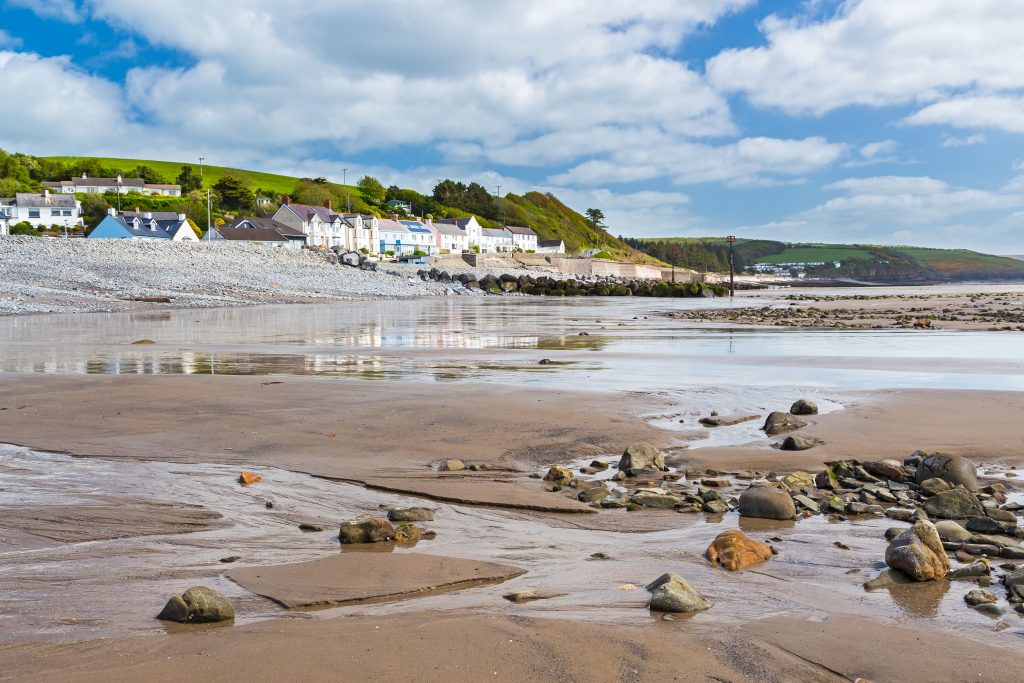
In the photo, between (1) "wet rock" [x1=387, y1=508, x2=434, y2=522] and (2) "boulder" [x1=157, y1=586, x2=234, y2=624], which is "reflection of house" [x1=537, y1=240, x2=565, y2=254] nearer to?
(1) "wet rock" [x1=387, y1=508, x2=434, y2=522]

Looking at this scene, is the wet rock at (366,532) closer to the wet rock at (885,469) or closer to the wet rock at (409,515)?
the wet rock at (409,515)

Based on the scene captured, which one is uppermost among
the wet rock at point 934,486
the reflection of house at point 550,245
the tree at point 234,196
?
the tree at point 234,196

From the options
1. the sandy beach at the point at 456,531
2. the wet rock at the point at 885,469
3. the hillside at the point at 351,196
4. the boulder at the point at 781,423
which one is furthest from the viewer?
the hillside at the point at 351,196

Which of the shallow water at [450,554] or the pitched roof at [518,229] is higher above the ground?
the pitched roof at [518,229]

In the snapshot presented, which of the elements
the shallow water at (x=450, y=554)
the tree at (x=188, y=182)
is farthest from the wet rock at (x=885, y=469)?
the tree at (x=188, y=182)

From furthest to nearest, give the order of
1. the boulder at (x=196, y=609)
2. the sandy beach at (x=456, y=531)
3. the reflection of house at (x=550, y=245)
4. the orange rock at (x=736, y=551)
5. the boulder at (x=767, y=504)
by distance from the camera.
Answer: the reflection of house at (x=550, y=245), the boulder at (x=767, y=504), the orange rock at (x=736, y=551), the boulder at (x=196, y=609), the sandy beach at (x=456, y=531)

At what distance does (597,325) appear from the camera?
102 ft

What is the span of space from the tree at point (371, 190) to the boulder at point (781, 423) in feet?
524

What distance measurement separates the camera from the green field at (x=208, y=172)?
16625cm

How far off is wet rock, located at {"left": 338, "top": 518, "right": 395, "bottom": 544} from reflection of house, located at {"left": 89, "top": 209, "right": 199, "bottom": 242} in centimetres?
8143

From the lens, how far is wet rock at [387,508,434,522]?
607 centimetres

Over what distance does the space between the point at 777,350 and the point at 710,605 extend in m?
16.7

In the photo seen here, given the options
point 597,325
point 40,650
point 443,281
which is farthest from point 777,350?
point 443,281

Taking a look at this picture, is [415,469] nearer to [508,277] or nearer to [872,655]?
[872,655]
